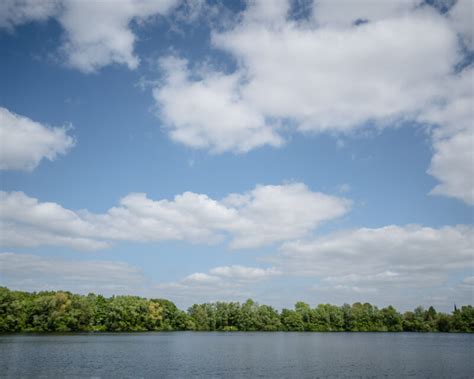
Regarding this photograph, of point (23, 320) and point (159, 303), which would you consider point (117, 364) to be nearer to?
point (23, 320)

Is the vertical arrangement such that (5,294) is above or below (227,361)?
above

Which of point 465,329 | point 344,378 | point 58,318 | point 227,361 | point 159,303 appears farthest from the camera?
point 465,329

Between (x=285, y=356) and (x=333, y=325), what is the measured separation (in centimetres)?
13070

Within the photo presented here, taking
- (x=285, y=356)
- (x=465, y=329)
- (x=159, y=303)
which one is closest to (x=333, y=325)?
(x=465, y=329)

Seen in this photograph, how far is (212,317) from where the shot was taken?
17750 centimetres

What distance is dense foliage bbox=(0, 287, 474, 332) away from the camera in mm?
128875

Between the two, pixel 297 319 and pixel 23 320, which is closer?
pixel 23 320

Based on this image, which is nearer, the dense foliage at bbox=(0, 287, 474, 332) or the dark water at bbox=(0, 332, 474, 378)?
the dark water at bbox=(0, 332, 474, 378)

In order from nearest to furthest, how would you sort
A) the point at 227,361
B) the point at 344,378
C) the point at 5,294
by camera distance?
1. the point at 344,378
2. the point at 227,361
3. the point at 5,294

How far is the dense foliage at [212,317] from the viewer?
5074 inches

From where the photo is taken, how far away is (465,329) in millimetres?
187125

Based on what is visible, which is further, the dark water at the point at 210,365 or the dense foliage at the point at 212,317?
the dense foliage at the point at 212,317

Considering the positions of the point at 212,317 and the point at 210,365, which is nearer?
the point at 210,365

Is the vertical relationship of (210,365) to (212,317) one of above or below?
below
